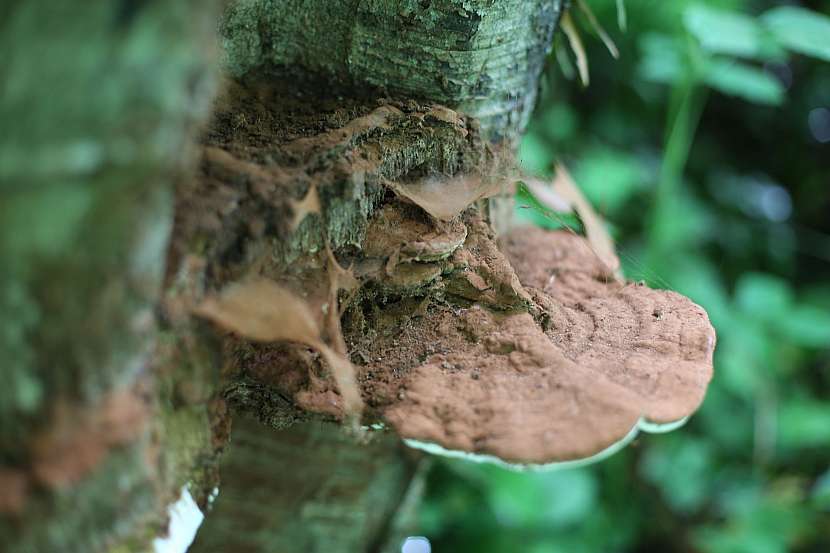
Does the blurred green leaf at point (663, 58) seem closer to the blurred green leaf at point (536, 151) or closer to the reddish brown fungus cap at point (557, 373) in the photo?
the blurred green leaf at point (536, 151)

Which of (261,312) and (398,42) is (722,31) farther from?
(261,312)

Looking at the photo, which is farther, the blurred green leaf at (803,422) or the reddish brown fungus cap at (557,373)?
the blurred green leaf at (803,422)

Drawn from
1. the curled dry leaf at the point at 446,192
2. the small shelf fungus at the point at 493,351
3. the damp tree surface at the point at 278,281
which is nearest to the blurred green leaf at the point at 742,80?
the damp tree surface at the point at 278,281

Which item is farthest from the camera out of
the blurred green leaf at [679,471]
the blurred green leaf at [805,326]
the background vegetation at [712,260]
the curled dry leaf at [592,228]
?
the blurred green leaf at [679,471]

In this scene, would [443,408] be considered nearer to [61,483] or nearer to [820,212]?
[61,483]

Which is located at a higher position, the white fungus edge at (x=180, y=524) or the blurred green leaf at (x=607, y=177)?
the white fungus edge at (x=180, y=524)

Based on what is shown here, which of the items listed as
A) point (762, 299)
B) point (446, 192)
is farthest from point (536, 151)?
point (446, 192)

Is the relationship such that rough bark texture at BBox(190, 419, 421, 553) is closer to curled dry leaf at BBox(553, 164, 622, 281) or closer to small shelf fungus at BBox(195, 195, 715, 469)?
small shelf fungus at BBox(195, 195, 715, 469)
